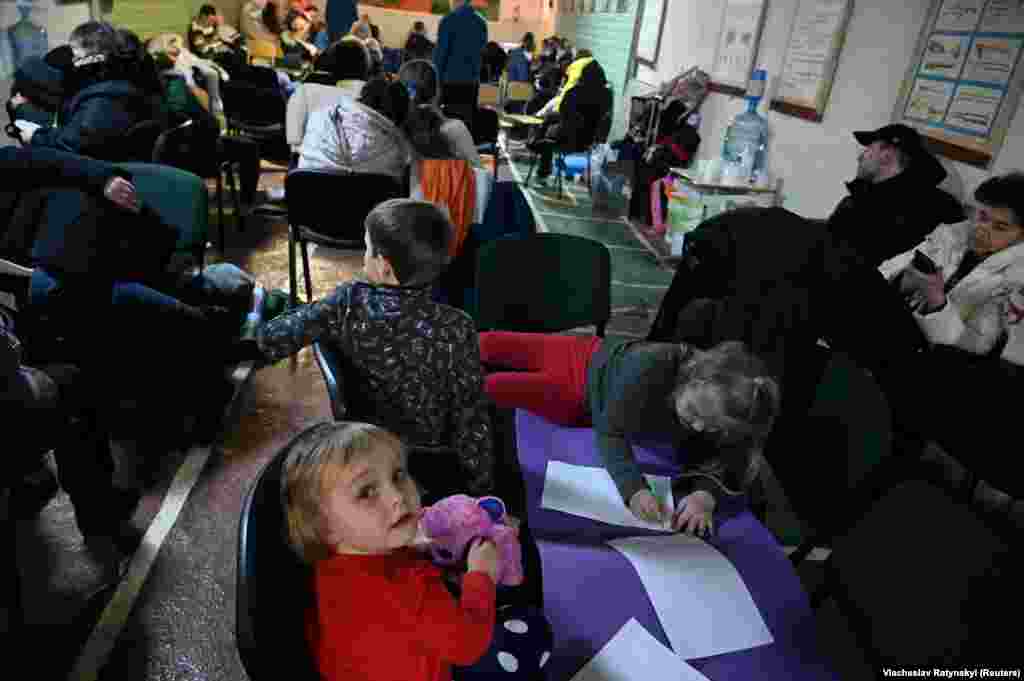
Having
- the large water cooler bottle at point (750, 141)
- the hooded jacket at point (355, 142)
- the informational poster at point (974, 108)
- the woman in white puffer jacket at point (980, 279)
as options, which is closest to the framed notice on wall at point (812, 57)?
the large water cooler bottle at point (750, 141)

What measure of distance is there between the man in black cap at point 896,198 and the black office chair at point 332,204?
6.68 ft

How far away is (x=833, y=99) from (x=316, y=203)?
116 inches

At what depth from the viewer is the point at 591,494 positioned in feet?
4.54

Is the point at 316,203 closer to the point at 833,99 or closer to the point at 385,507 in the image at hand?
the point at 385,507

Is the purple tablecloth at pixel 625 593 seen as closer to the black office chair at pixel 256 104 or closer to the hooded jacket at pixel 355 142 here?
the hooded jacket at pixel 355 142

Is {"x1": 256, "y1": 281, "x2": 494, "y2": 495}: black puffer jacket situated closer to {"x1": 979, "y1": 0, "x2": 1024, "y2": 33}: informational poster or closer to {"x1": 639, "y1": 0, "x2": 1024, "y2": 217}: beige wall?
{"x1": 639, "y1": 0, "x2": 1024, "y2": 217}: beige wall

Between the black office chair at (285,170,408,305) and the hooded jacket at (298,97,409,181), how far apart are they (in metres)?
0.18

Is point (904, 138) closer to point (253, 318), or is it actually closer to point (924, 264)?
point (924, 264)

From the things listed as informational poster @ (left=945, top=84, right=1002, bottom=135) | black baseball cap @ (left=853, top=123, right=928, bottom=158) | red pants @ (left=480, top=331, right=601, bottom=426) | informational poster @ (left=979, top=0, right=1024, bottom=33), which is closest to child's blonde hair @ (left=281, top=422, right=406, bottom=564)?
red pants @ (left=480, top=331, right=601, bottom=426)

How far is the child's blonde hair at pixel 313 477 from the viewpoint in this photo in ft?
2.89

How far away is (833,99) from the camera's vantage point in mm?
3658

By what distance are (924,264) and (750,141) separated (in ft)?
8.24

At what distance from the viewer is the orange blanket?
294 centimetres

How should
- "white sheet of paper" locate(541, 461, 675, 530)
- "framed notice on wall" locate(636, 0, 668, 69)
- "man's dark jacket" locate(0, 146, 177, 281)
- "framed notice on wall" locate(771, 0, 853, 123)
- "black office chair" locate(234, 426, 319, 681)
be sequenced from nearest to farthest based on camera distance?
"black office chair" locate(234, 426, 319, 681), "white sheet of paper" locate(541, 461, 675, 530), "man's dark jacket" locate(0, 146, 177, 281), "framed notice on wall" locate(771, 0, 853, 123), "framed notice on wall" locate(636, 0, 668, 69)
